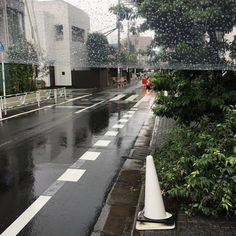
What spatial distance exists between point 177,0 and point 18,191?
167 inches

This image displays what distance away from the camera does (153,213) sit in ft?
15.6

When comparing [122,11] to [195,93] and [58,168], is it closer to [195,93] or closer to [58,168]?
[195,93]

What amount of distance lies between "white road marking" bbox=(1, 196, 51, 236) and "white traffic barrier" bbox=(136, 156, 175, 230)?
65.7 inches

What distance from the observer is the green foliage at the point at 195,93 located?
246 inches

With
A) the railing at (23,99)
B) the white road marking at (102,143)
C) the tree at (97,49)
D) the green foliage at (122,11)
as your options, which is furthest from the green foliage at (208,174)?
the railing at (23,99)

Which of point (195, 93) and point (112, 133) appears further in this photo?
point (112, 133)

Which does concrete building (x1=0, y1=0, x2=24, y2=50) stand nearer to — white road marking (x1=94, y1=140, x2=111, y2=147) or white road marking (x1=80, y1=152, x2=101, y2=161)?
white road marking (x1=80, y1=152, x2=101, y2=161)

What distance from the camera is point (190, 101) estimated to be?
6.35 m

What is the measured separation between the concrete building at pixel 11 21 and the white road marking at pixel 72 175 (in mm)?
Answer: 2871

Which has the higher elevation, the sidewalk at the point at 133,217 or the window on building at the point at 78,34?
the window on building at the point at 78,34

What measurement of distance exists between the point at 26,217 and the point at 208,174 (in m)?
2.72

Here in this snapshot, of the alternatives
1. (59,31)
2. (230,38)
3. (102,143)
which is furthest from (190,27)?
(102,143)

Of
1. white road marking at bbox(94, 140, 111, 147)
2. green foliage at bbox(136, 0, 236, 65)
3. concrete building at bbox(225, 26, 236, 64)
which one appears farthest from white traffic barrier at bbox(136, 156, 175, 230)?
white road marking at bbox(94, 140, 111, 147)

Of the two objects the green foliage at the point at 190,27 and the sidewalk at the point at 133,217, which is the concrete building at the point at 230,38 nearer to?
the green foliage at the point at 190,27
